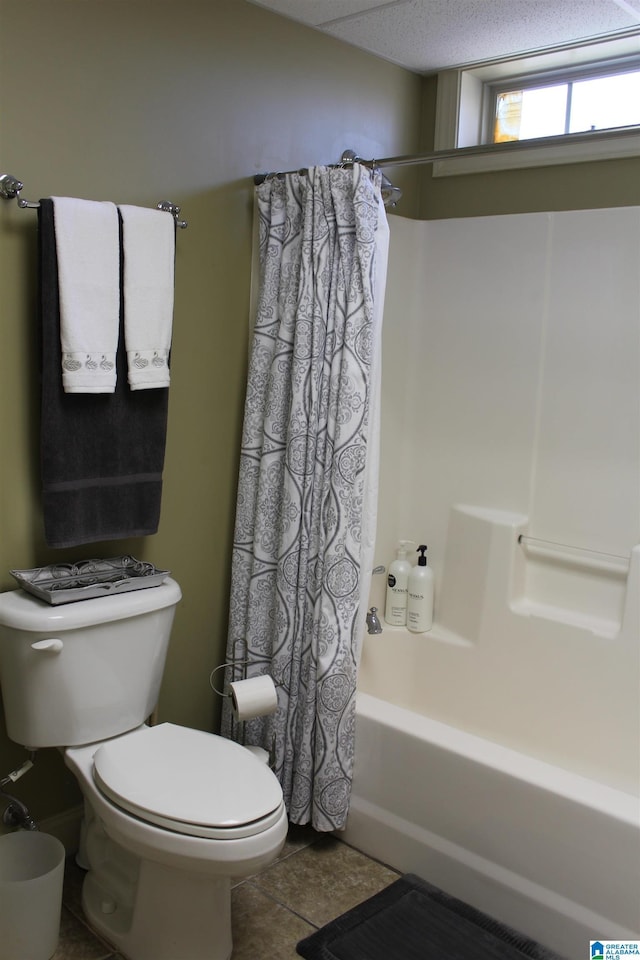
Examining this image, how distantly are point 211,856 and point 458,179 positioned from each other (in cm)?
220

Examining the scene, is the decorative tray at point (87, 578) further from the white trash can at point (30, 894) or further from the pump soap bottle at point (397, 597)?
the pump soap bottle at point (397, 597)

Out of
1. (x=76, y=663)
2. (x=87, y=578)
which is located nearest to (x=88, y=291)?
(x=87, y=578)

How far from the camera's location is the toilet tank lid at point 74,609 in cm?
191

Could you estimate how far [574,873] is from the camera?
1.95 m

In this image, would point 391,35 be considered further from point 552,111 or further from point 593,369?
point 593,369

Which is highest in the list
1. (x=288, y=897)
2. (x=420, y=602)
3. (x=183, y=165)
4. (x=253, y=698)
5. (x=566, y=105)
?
(x=566, y=105)

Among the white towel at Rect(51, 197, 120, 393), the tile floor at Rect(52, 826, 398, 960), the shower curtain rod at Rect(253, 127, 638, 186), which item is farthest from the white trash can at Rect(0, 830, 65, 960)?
the shower curtain rod at Rect(253, 127, 638, 186)

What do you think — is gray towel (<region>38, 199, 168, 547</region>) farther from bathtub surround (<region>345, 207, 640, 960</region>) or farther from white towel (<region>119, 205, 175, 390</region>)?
bathtub surround (<region>345, 207, 640, 960</region>)

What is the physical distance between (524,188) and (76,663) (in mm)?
1931

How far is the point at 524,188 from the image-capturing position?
273cm

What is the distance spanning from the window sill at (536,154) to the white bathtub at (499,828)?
4.72 ft
